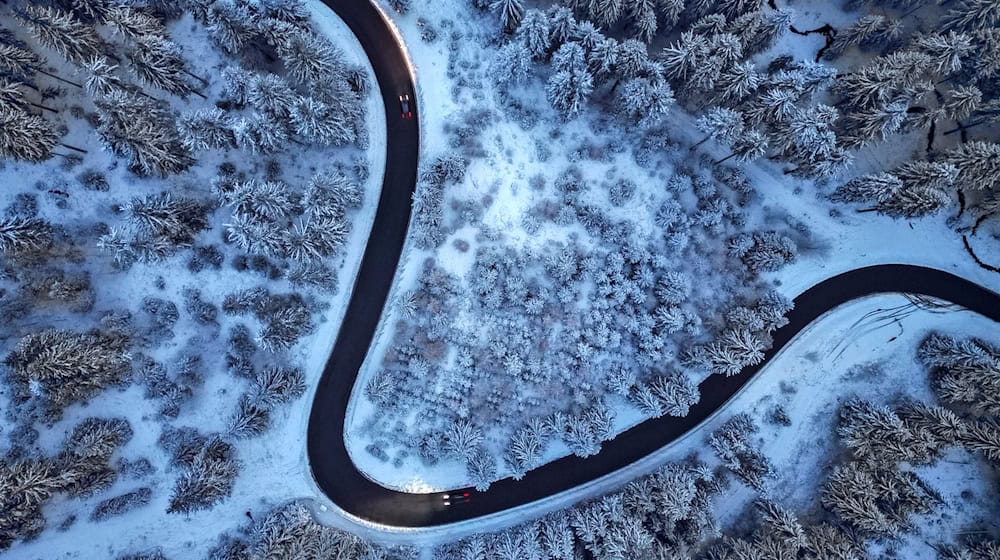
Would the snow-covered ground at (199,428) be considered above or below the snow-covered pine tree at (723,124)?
below

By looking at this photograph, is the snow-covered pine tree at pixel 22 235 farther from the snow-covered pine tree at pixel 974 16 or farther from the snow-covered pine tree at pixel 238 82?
the snow-covered pine tree at pixel 974 16

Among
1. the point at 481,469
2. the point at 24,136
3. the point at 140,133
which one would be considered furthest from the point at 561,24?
the point at 24,136

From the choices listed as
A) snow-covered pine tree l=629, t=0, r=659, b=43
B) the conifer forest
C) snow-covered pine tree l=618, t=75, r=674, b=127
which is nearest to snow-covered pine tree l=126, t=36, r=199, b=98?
the conifer forest

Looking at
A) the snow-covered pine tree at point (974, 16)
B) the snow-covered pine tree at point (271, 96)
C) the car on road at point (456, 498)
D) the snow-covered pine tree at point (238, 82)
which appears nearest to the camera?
the snow-covered pine tree at point (271, 96)

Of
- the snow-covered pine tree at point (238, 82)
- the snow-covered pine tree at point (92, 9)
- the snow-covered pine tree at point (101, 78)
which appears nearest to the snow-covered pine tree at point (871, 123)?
the snow-covered pine tree at point (238, 82)

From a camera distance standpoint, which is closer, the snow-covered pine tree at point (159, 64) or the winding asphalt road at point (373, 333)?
the snow-covered pine tree at point (159, 64)

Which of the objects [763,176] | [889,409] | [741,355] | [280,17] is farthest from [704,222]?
[280,17]

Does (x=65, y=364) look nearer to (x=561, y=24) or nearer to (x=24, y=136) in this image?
(x=24, y=136)
